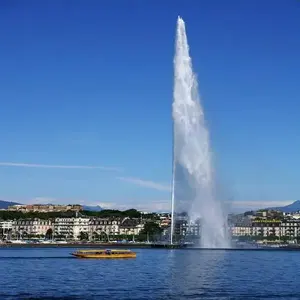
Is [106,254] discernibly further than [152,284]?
Yes

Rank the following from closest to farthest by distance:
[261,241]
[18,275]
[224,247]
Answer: [18,275] → [224,247] → [261,241]

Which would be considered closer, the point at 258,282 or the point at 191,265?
the point at 258,282

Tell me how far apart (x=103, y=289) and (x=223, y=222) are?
5628 centimetres

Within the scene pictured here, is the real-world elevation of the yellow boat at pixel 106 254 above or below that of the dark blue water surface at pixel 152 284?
above

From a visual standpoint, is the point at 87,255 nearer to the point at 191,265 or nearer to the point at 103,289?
the point at 191,265

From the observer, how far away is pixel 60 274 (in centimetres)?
5144

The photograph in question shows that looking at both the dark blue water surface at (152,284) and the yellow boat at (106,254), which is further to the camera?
the yellow boat at (106,254)

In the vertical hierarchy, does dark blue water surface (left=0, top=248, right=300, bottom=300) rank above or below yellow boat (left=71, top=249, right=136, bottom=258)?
below

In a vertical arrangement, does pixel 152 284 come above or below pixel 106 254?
below

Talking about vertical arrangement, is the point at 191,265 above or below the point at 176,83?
below

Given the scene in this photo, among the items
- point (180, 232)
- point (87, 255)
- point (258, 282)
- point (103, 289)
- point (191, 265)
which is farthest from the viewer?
point (180, 232)

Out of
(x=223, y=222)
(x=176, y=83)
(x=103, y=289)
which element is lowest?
(x=103, y=289)

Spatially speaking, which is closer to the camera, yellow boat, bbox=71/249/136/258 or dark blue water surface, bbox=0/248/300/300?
dark blue water surface, bbox=0/248/300/300

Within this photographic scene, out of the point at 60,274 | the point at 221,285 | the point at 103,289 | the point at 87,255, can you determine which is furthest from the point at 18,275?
the point at 87,255
